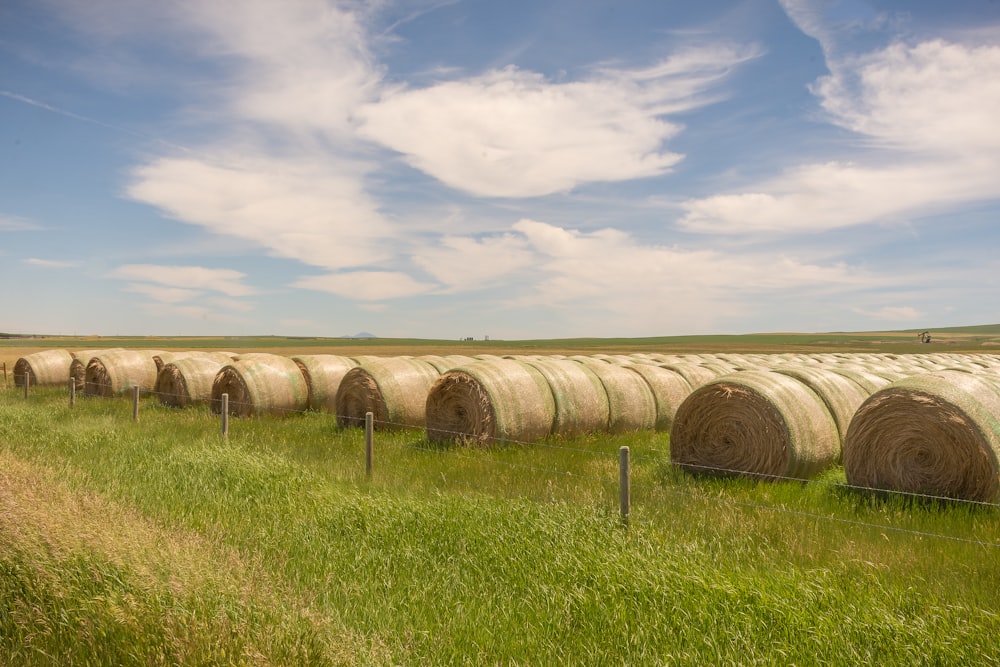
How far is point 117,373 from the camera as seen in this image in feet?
74.7

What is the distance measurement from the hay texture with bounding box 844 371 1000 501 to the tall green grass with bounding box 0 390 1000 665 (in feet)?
1.47

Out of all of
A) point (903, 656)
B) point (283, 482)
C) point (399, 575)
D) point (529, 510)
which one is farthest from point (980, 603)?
point (283, 482)

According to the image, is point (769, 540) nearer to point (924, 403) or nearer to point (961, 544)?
point (961, 544)

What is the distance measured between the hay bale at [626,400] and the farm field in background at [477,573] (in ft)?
15.4

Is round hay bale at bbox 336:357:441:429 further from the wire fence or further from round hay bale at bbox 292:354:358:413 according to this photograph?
round hay bale at bbox 292:354:358:413

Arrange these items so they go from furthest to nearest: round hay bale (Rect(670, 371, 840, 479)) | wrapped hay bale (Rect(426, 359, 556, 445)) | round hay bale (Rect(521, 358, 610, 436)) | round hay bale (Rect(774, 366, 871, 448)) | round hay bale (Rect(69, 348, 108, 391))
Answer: round hay bale (Rect(69, 348, 108, 391)), round hay bale (Rect(521, 358, 610, 436)), wrapped hay bale (Rect(426, 359, 556, 445)), round hay bale (Rect(774, 366, 871, 448)), round hay bale (Rect(670, 371, 840, 479))

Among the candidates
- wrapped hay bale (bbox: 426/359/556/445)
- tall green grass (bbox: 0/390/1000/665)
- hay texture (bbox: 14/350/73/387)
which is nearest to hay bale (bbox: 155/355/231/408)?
wrapped hay bale (bbox: 426/359/556/445)

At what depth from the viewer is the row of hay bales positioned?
825 cm

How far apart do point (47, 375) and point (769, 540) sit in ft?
95.9

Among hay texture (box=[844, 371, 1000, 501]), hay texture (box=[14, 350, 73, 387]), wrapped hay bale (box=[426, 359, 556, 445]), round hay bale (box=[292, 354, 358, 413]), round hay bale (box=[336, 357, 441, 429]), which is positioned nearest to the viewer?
hay texture (box=[844, 371, 1000, 501])

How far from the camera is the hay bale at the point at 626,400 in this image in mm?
13914

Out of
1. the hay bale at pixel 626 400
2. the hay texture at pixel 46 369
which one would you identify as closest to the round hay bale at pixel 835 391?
the hay bale at pixel 626 400

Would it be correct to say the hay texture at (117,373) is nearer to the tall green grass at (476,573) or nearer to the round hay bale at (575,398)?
the tall green grass at (476,573)

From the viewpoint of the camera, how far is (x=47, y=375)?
2741cm
